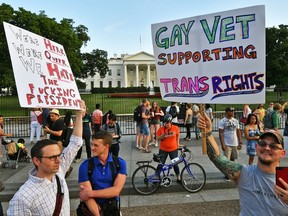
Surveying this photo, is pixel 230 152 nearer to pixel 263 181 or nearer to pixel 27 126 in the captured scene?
pixel 263 181

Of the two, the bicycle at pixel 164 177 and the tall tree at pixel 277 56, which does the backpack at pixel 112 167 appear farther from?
the tall tree at pixel 277 56

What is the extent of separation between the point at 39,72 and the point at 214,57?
2124mm

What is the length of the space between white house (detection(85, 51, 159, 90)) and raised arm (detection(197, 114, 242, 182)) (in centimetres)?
10136

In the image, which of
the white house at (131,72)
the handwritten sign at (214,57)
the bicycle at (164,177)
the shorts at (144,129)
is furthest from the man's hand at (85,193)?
the white house at (131,72)

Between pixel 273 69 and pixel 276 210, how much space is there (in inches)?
1612

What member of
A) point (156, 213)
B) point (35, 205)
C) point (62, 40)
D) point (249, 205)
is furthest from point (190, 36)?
point (62, 40)

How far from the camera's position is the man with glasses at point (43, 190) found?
2.13 metres

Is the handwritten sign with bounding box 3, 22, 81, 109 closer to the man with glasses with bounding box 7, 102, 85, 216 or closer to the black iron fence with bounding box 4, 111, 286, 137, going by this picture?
the man with glasses with bounding box 7, 102, 85, 216

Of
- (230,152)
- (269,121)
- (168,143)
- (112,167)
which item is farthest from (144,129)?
(112,167)

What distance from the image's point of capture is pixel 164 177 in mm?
6363

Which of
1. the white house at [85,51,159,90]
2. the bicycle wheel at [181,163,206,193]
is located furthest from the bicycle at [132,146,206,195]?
the white house at [85,51,159,90]

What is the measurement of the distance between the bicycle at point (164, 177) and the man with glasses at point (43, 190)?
3.95 metres

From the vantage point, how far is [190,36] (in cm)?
373

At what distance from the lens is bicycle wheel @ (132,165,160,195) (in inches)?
247
